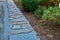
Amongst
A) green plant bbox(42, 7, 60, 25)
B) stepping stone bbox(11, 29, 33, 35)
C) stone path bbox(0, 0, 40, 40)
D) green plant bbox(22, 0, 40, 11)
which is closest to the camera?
stone path bbox(0, 0, 40, 40)

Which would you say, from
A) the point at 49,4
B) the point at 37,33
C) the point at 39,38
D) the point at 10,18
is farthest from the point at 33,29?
the point at 49,4

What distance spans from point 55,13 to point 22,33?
1.50m

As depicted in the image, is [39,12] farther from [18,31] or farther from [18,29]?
[18,31]

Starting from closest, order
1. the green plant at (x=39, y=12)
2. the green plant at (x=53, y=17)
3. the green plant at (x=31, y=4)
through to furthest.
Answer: the green plant at (x=53, y=17), the green plant at (x=39, y=12), the green plant at (x=31, y=4)

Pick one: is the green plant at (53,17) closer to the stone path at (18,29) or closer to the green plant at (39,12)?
the stone path at (18,29)

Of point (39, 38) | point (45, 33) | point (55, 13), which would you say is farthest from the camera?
point (55, 13)

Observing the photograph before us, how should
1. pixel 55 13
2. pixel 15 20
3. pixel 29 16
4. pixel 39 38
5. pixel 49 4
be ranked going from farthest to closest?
pixel 49 4 → pixel 29 16 → pixel 15 20 → pixel 55 13 → pixel 39 38

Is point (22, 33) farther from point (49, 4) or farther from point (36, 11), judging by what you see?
point (49, 4)

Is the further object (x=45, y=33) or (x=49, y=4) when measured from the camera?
(x=49, y=4)

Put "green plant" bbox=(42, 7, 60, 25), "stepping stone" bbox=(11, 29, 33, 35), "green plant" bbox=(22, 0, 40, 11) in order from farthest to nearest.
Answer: "green plant" bbox=(22, 0, 40, 11) < "green plant" bbox=(42, 7, 60, 25) < "stepping stone" bbox=(11, 29, 33, 35)

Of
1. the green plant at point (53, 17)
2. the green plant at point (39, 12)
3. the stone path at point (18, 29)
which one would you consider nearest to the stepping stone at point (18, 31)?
the stone path at point (18, 29)

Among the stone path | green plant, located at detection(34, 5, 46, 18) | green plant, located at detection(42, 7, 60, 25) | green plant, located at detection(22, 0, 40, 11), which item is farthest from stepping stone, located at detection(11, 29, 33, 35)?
green plant, located at detection(22, 0, 40, 11)

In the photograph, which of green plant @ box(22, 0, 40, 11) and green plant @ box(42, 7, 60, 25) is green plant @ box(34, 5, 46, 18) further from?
green plant @ box(42, 7, 60, 25)

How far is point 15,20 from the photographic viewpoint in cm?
790
